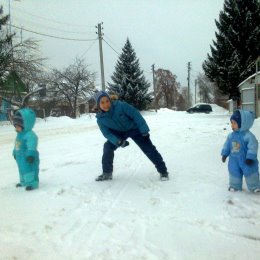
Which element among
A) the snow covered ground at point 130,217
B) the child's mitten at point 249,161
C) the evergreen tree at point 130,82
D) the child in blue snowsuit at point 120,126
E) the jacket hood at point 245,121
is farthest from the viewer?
the evergreen tree at point 130,82

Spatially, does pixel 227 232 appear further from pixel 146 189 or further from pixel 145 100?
pixel 145 100

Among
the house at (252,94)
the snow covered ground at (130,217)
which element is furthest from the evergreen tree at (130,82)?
the snow covered ground at (130,217)

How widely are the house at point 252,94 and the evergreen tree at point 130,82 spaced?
20.5m

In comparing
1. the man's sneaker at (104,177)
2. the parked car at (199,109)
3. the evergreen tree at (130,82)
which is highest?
the evergreen tree at (130,82)

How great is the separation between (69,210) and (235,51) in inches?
1229

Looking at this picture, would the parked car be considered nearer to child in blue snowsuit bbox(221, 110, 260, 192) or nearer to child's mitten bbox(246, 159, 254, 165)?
child in blue snowsuit bbox(221, 110, 260, 192)

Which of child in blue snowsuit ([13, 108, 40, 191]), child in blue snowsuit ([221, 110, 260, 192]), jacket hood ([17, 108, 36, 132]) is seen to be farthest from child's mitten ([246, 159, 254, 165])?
jacket hood ([17, 108, 36, 132])

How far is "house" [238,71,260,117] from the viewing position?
73.8 feet

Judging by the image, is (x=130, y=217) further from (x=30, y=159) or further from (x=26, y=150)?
(x=26, y=150)

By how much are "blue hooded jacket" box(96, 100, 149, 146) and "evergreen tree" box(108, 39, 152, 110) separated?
39.1 m

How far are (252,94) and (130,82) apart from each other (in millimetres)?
23091

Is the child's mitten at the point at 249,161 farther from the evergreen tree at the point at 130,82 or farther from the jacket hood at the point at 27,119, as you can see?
the evergreen tree at the point at 130,82

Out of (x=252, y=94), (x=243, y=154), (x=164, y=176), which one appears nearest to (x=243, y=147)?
(x=243, y=154)

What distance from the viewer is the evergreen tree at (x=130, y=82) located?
44.9m
